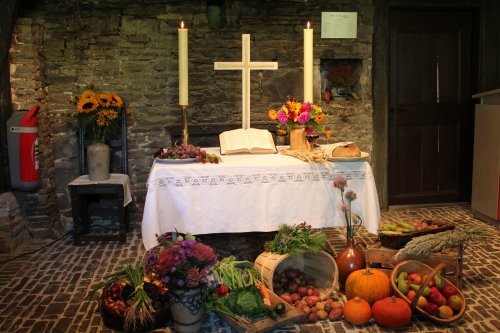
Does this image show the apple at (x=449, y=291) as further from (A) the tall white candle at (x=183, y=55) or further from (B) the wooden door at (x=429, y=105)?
(B) the wooden door at (x=429, y=105)

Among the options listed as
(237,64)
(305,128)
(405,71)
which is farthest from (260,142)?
(405,71)

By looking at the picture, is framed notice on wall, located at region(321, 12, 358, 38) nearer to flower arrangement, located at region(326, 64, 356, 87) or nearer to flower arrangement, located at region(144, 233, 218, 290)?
flower arrangement, located at region(326, 64, 356, 87)

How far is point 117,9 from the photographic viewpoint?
19.1ft

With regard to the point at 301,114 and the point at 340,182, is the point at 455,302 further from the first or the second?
the point at 301,114

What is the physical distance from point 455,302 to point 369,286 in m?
0.52

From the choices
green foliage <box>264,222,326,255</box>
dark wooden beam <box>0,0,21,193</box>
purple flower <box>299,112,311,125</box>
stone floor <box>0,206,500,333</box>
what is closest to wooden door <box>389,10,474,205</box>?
stone floor <box>0,206,500,333</box>

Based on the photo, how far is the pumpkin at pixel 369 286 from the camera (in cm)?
369

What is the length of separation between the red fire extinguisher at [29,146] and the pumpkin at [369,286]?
3.14 m

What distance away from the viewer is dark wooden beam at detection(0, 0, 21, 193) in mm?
5211

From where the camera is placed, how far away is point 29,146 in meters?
5.34

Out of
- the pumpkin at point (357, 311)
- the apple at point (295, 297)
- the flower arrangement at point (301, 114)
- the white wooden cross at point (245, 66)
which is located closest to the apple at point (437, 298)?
the pumpkin at point (357, 311)

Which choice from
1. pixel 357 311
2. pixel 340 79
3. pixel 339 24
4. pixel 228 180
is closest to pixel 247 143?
pixel 228 180

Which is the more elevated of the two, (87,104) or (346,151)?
(87,104)

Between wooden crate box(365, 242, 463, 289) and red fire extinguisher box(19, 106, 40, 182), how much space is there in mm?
3149
